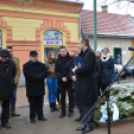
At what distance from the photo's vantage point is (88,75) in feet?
14.2

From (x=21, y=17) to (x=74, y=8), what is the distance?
392 cm

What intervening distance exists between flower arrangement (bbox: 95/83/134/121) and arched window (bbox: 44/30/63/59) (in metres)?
10.0

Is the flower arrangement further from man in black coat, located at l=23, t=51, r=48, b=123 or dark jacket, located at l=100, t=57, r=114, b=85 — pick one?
man in black coat, located at l=23, t=51, r=48, b=123

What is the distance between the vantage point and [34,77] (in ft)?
16.8

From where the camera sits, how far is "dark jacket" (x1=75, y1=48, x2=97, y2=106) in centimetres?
427

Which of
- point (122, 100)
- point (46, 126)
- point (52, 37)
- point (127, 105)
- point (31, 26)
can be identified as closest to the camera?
point (46, 126)

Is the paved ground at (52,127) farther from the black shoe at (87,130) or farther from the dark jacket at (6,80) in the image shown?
the dark jacket at (6,80)

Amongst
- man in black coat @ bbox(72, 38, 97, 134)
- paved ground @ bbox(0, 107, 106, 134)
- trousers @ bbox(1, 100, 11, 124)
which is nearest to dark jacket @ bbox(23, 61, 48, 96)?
trousers @ bbox(1, 100, 11, 124)

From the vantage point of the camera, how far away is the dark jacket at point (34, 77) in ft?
16.8

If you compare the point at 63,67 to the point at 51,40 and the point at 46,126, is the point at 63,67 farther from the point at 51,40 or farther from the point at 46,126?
the point at 51,40

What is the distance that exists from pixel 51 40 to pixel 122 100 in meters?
10.7

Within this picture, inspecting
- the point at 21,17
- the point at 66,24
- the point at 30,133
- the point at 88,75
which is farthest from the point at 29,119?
the point at 66,24

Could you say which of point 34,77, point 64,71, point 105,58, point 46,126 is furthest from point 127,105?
point 34,77

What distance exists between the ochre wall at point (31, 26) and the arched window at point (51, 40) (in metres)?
0.30
